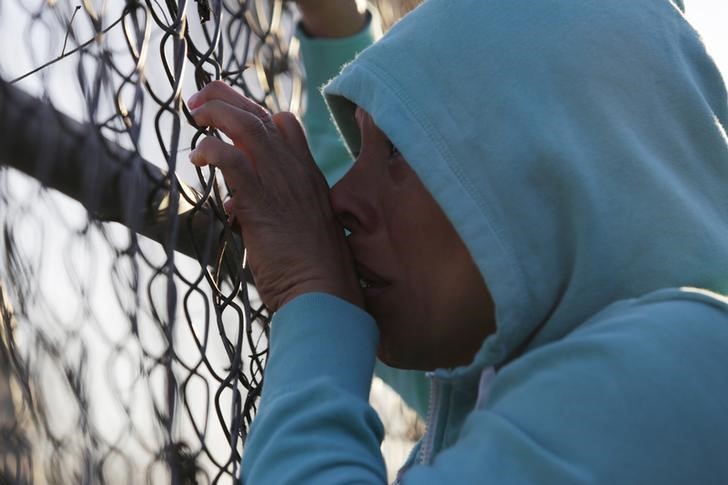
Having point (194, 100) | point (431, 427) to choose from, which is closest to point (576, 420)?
point (431, 427)

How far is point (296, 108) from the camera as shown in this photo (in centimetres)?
156

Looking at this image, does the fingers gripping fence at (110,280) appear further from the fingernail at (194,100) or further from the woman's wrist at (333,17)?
the woman's wrist at (333,17)

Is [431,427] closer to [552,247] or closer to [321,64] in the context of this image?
[552,247]

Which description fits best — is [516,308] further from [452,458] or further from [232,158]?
[232,158]

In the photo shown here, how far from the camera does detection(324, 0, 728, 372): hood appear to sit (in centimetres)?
101

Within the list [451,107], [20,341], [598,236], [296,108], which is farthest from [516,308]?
[296,108]

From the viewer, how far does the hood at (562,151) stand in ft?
3.30

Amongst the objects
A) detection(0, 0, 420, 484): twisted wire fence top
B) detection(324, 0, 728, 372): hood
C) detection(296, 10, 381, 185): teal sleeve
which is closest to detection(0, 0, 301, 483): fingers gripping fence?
detection(0, 0, 420, 484): twisted wire fence top

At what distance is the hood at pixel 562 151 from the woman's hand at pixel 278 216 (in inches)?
4.1

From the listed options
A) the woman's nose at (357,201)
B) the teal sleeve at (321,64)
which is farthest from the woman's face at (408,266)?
the teal sleeve at (321,64)

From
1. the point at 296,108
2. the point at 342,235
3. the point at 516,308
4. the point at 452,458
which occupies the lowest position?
the point at 452,458

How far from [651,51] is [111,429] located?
617 mm

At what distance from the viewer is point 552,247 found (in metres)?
1.02

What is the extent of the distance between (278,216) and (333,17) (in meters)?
0.71
